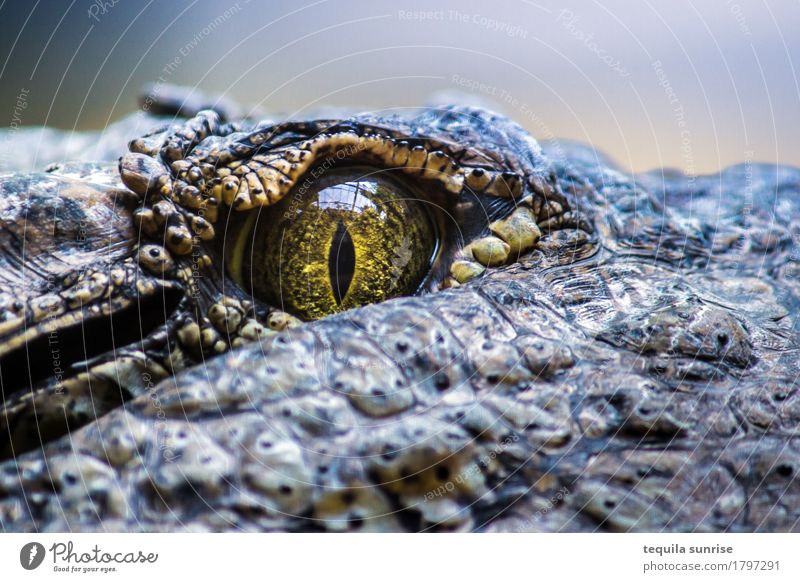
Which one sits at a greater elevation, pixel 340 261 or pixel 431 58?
pixel 431 58

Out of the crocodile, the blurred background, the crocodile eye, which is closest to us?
the crocodile

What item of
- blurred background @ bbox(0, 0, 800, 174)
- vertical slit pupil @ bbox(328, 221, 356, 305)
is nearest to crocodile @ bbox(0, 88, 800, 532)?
vertical slit pupil @ bbox(328, 221, 356, 305)

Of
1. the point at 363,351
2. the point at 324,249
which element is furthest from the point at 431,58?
the point at 363,351

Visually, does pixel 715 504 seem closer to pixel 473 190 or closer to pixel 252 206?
pixel 473 190

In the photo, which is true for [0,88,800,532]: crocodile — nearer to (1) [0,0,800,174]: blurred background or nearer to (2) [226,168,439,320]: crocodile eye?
(2) [226,168,439,320]: crocodile eye

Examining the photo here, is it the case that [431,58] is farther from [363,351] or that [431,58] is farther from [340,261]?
[363,351]
